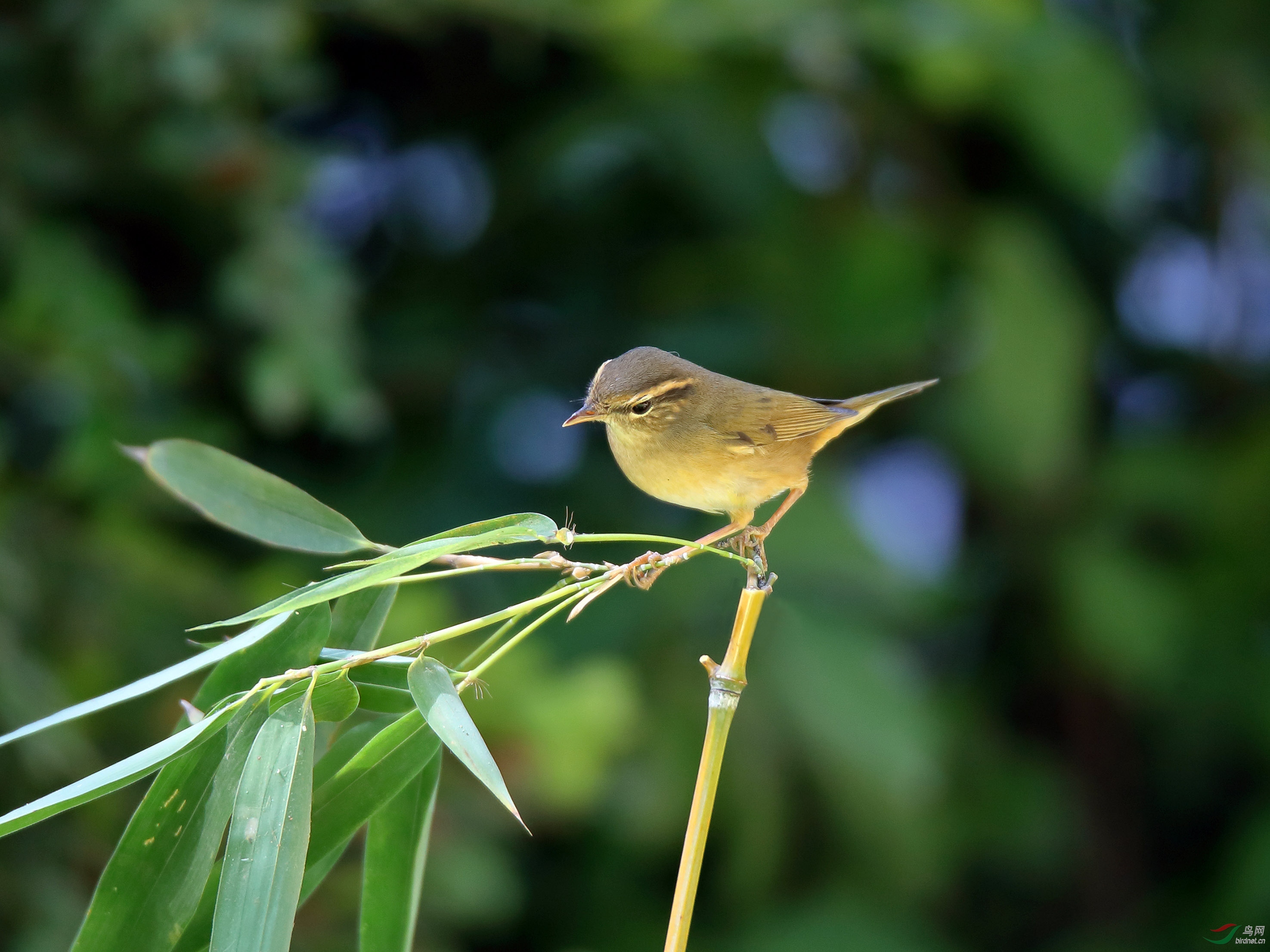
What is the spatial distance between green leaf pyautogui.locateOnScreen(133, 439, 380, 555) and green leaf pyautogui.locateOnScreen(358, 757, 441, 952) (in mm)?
318

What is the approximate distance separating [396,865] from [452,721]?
1.40 ft

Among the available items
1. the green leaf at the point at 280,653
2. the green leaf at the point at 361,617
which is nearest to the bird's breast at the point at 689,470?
the green leaf at the point at 361,617

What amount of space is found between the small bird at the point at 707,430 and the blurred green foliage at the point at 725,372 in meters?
1.00

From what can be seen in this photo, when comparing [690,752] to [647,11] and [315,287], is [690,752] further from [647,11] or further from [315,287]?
[647,11]

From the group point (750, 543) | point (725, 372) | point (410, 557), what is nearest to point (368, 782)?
point (410, 557)

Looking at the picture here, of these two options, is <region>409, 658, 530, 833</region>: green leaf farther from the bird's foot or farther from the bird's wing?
the bird's wing

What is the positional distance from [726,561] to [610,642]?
0.49 metres

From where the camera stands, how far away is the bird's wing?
2480mm

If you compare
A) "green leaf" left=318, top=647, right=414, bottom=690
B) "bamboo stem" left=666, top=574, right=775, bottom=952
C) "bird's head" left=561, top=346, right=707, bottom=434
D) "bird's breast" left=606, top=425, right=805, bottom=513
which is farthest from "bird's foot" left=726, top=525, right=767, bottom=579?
"green leaf" left=318, top=647, right=414, bottom=690

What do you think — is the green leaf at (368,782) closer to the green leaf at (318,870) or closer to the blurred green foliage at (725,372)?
the green leaf at (318,870)

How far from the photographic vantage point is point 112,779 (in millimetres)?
1147

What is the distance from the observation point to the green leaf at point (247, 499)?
1.21m

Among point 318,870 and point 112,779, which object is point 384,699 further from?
point 112,779

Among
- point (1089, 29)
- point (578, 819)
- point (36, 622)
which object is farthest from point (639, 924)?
point (1089, 29)
